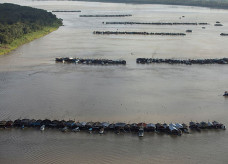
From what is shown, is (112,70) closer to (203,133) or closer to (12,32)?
(203,133)


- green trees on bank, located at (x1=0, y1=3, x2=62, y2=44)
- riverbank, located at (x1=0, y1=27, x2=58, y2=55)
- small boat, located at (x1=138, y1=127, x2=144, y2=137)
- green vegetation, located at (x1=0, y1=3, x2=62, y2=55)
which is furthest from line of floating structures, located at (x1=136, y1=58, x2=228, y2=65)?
green trees on bank, located at (x1=0, y1=3, x2=62, y2=44)

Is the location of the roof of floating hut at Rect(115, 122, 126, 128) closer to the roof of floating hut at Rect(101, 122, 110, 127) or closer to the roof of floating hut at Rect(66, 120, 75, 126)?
the roof of floating hut at Rect(101, 122, 110, 127)

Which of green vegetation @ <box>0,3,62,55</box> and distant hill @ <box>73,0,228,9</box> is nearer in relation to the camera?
green vegetation @ <box>0,3,62,55</box>

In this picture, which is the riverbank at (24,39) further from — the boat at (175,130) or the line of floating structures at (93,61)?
the boat at (175,130)

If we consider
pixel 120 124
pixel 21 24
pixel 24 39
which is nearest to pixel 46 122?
pixel 120 124

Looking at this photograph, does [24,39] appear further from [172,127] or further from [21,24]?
[172,127]

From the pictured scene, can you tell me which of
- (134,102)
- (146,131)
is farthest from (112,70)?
(146,131)

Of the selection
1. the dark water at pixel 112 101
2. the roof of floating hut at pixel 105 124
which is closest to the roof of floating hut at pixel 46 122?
the dark water at pixel 112 101
